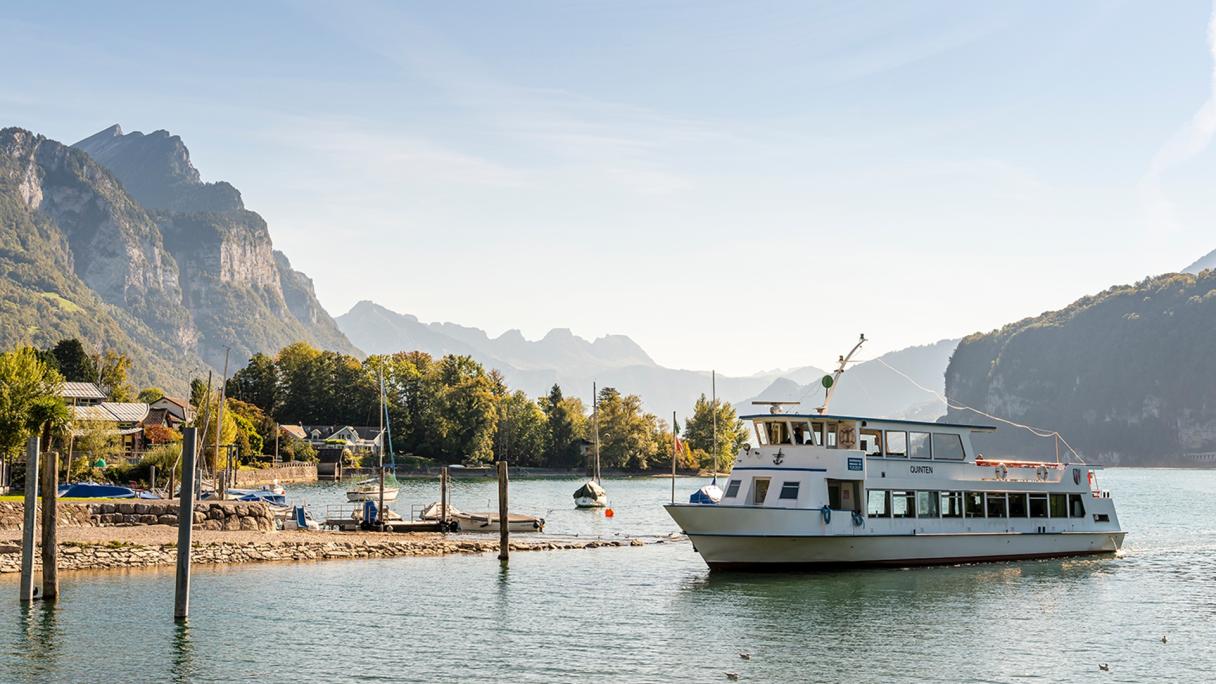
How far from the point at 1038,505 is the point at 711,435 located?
13176cm

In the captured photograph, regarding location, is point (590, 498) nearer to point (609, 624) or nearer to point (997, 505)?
point (997, 505)

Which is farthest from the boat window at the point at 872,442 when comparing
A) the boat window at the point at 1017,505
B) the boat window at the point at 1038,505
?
the boat window at the point at 1038,505

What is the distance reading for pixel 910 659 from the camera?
99.0ft

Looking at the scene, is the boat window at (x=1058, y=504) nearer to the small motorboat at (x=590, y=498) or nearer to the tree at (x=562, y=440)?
the small motorboat at (x=590, y=498)

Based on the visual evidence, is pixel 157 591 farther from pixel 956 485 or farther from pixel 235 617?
pixel 956 485

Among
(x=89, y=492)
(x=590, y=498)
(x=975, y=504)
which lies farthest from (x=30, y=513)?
(x=590, y=498)

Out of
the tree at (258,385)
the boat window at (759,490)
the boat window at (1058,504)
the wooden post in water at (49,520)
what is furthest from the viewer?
the tree at (258,385)

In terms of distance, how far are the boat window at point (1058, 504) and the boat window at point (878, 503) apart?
35.6 ft

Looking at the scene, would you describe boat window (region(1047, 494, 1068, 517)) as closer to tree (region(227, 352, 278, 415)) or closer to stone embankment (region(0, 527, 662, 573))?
stone embankment (region(0, 527, 662, 573))

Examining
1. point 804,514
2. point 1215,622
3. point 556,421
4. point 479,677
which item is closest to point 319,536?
point 804,514

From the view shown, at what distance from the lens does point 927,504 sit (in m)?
47.2

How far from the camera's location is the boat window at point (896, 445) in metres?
46.5

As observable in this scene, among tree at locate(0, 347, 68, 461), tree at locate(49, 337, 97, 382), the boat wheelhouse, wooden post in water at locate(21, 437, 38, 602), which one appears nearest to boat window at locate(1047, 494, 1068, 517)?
the boat wheelhouse

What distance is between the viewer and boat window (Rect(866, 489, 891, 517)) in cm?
4512
